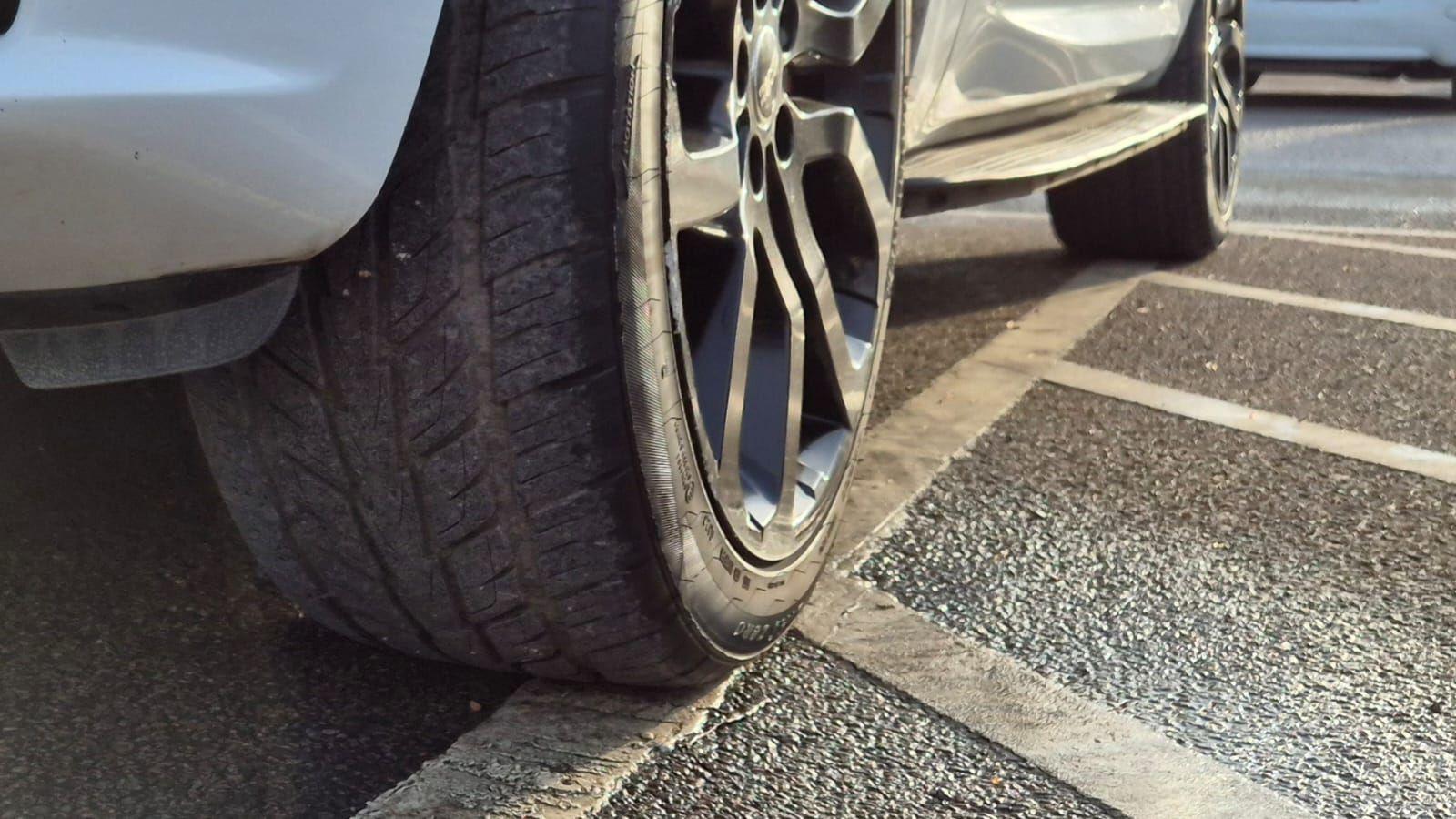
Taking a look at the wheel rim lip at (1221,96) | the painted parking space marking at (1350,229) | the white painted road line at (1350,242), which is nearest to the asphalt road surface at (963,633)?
the wheel rim lip at (1221,96)

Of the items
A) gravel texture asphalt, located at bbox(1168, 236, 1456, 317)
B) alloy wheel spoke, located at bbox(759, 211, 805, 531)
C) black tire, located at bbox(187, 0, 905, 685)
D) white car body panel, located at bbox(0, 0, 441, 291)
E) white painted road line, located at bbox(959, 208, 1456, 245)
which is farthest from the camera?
white painted road line, located at bbox(959, 208, 1456, 245)

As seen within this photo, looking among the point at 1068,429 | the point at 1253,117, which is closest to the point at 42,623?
the point at 1068,429

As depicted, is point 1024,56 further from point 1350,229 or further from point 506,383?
point 1350,229

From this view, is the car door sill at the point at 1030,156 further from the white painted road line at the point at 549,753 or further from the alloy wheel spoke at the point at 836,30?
the white painted road line at the point at 549,753

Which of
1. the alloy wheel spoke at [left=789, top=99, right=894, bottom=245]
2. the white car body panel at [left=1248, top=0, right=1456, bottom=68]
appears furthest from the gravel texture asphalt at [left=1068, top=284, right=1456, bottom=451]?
the white car body panel at [left=1248, top=0, right=1456, bottom=68]

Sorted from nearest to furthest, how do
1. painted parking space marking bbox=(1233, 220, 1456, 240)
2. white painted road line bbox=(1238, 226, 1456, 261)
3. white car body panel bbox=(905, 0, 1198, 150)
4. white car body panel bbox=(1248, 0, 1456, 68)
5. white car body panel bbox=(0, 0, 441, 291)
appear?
white car body panel bbox=(0, 0, 441, 291), white car body panel bbox=(905, 0, 1198, 150), white painted road line bbox=(1238, 226, 1456, 261), painted parking space marking bbox=(1233, 220, 1456, 240), white car body panel bbox=(1248, 0, 1456, 68)

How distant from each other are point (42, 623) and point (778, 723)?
0.93m

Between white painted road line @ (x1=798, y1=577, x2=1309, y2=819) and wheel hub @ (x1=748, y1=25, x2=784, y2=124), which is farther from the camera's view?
wheel hub @ (x1=748, y1=25, x2=784, y2=124)

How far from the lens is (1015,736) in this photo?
1747 millimetres

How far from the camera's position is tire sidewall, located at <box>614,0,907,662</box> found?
145 cm

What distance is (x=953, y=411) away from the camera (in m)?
3.04

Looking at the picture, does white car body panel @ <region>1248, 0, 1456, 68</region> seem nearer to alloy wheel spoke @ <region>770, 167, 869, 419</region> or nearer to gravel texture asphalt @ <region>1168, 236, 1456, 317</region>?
gravel texture asphalt @ <region>1168, 236, 1456, 317</region>

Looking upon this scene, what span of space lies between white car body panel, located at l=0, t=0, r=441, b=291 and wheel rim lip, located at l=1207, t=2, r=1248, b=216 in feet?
11.4

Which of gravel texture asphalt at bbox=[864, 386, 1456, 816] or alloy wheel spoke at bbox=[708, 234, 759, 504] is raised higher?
alloy wheel spoke at bbox=[708, 234, 759, 504]
